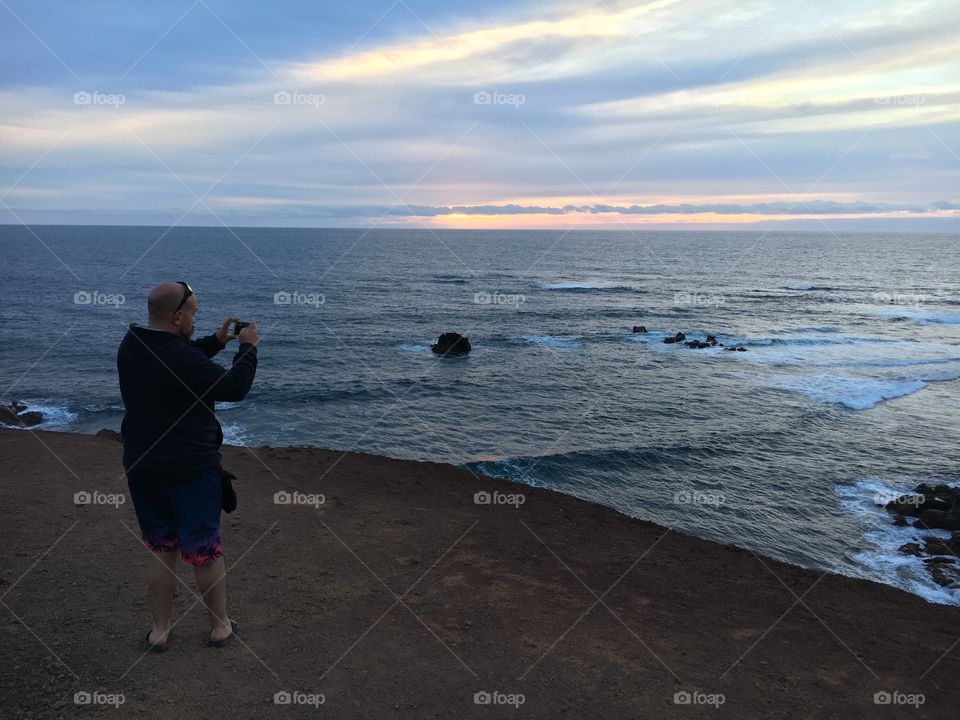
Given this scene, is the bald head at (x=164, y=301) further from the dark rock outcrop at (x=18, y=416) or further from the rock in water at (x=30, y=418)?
the rock in water at (x=30, y=418)

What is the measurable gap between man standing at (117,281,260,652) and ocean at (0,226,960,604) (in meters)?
11.7

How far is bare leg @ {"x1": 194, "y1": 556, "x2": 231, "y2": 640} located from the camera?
5.03 metres

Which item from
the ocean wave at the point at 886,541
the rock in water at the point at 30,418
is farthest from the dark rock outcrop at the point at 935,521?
the rock in water at the point at 30,418

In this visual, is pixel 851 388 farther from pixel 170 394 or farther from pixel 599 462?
pixel 170 394

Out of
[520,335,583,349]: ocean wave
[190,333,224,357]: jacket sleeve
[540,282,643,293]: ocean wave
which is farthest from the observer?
[540,282,643,293]: ocean wave

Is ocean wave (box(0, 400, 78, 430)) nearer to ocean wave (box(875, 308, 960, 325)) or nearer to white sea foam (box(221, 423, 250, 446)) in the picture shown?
white sea foam (box(221, 423, 250, 446))

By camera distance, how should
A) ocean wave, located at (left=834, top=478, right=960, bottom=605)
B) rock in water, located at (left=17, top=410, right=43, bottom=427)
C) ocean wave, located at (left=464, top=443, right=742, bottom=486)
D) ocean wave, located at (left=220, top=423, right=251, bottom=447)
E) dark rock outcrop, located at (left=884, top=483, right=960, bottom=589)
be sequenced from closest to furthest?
ocean wave, located at (left=834, top=478, right=960, bottom=605) → dark rock outcrop, located at (left=884, top=483, right=960, bottom=589) → ocean wave, located at (left=464, top=443, right=742, bottom=486) → ocean wave, located at (left=220, top=423, right=251, bottom=447) → rock in water, located at (left=17, top=410, right=43, bottom=427)


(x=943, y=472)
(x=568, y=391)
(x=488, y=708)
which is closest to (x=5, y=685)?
(x=488, y=708)

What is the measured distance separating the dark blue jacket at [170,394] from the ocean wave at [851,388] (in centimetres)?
2559

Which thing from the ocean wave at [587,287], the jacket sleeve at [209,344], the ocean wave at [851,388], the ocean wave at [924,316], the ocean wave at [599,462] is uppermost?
the ocean wave at [587,287]

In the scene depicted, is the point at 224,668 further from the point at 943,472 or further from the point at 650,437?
the point at 943,472

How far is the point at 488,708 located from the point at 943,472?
705 inches

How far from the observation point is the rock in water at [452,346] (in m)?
34.2

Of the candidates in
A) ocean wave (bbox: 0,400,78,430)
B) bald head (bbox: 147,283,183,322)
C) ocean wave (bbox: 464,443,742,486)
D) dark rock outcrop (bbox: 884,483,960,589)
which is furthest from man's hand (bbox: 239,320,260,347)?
ocean wave (bbox: 0,400,78,430)
